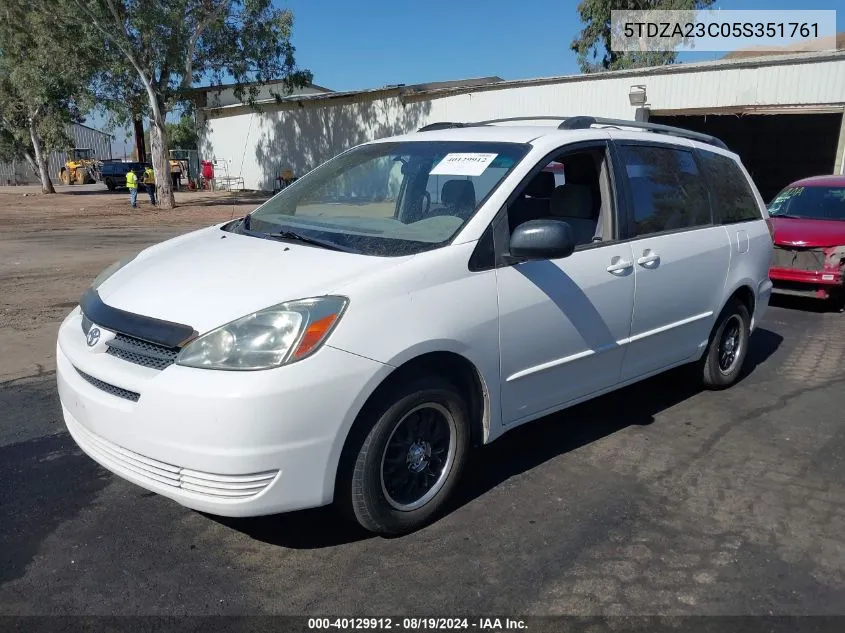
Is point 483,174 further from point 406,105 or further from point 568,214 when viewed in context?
point 406,105

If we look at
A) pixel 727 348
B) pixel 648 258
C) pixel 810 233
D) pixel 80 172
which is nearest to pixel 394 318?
pixel 648 258

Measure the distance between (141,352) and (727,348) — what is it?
4289mm

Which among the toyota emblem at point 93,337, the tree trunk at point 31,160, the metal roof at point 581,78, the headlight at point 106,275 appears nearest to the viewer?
the toyota emblem at point 93,337

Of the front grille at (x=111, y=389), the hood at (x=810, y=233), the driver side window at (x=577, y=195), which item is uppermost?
the driver side window at (x=577, y=195)

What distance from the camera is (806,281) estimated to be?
8.23 metres

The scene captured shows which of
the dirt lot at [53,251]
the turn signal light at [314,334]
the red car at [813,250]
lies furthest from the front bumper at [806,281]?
the dirt lot at [53,251]

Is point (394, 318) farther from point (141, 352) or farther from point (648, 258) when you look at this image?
point (648, 258)

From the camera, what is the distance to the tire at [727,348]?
16.8 feet

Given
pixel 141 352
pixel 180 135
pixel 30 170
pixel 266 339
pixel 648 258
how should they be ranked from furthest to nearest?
1. pixel 180 135
2. pixel 30 170
3. pixel 648 258
4. pixel 141 352
5. pixel 266 339

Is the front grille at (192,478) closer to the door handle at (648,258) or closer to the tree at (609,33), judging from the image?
the door handle at (648,258)

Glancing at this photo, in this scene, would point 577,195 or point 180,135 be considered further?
point 180,135

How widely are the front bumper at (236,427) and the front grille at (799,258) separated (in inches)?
284

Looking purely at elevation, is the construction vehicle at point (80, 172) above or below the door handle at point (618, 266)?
above

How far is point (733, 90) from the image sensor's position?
16.4 metres
